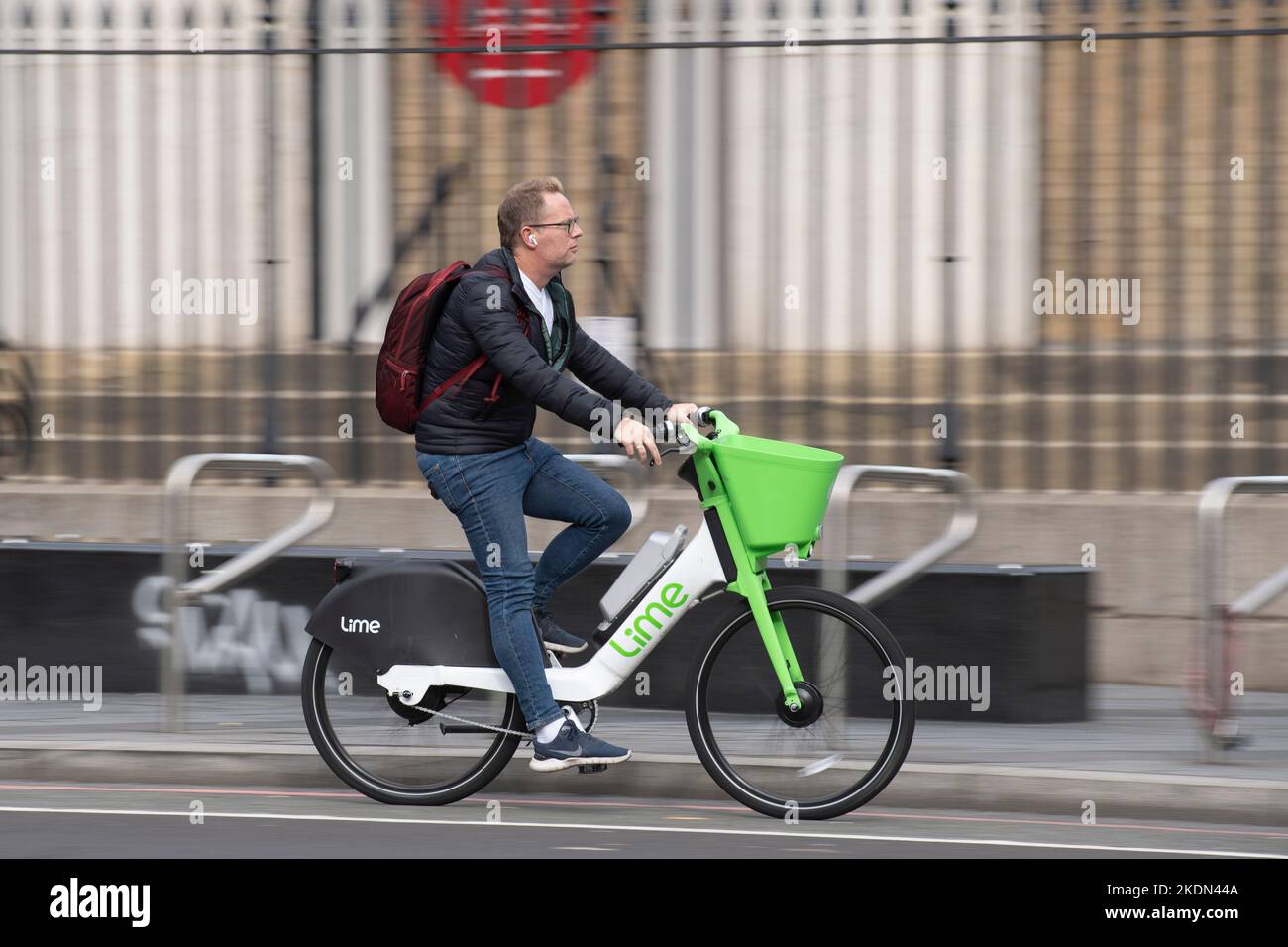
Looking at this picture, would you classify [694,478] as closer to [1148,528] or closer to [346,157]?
[1148,528]

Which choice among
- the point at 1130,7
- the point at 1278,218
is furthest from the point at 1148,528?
the point at 1130,7

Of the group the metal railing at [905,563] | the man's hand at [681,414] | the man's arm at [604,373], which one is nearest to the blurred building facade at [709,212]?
the metal railing at [905,563]

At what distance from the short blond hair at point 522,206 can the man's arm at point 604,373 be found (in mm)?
382

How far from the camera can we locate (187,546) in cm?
784

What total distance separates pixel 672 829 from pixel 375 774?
3.52ft

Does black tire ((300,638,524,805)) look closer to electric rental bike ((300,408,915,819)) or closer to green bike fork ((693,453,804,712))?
electric rental bike ((300,408,915,819))

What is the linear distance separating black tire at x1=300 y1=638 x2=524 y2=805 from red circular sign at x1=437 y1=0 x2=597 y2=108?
4187 millimetres

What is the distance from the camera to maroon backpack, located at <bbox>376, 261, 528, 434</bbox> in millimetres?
6359

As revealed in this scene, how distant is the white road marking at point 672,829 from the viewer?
607 centimetres

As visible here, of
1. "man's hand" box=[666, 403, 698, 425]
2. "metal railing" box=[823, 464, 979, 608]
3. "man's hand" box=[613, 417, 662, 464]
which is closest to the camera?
"man's hand" box=[613, 417, 662, 464]

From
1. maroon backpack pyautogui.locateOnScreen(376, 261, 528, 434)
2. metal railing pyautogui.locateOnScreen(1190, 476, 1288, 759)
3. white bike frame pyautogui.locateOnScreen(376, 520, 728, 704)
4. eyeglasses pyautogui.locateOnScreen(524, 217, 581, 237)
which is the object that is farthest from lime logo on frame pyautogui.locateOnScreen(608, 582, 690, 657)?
metal railing pyautogui.locateOnScreen(1190, 476, 1288, 759)

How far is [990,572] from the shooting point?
8047 millimetres

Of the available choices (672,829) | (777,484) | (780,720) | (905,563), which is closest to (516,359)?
(777,484)

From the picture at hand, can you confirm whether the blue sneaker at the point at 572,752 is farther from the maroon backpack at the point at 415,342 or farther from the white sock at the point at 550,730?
the maroon backpack at the point at 415,342
